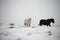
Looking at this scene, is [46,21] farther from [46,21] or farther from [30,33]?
[30,33]

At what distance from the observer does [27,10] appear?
184 centimetres

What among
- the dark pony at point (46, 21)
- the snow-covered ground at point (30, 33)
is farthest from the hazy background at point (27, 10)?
the snow-covered ground at point (30, 33)

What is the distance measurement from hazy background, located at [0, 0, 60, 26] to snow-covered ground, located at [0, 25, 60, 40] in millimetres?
228

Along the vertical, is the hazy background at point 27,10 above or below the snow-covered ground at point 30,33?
above

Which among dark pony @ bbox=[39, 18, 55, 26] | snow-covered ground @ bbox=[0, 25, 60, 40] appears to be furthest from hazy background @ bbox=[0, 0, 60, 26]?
snow-covered ground @ bbox=[0, 25, 60, 40]

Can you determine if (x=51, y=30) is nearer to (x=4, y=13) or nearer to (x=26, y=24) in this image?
(x=26, y=24)

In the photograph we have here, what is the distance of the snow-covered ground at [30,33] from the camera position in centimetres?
151

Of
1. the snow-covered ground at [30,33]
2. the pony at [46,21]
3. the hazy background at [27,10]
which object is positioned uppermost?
the hazy background at [27,10]

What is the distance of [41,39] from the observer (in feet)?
4.86

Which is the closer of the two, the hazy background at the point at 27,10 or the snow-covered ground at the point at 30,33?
the snow-covered ground at the point at 30,33

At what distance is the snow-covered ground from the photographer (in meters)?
1.51

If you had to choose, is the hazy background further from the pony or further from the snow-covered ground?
the snow-covered ground

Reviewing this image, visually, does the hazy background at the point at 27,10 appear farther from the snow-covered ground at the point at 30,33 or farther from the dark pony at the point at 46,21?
the snow-covered ground at the point at 30,33

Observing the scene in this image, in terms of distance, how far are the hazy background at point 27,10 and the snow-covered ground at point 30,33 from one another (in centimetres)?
23
